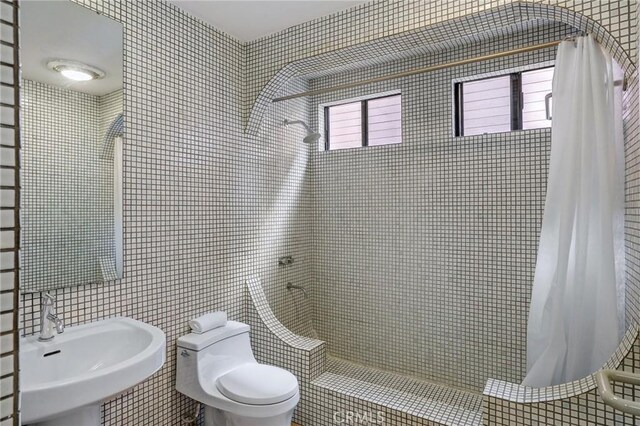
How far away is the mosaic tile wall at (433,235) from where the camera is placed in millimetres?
2523

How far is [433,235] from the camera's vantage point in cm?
282

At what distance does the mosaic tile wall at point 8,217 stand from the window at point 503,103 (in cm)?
277

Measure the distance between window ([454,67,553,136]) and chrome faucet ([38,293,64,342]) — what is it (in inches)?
107

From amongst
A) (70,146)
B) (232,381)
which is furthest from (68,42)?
(232,381)

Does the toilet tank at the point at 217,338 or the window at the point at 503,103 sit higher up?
the window at the point at 503,103

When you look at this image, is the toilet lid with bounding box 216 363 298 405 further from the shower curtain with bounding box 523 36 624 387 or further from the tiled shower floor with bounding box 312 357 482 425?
the shower curtain with bounding box 523 36 624 387

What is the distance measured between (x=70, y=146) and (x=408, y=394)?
2383 mm

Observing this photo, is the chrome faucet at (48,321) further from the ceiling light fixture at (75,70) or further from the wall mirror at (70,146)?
the ceiling light fixture at (75,70)

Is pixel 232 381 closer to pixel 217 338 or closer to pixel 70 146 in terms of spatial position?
pixel 217 338

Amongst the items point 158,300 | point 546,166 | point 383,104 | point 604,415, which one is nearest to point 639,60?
point 546,166

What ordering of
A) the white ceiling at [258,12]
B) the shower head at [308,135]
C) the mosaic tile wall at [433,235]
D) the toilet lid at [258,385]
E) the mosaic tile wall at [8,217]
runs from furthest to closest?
the shower head at [308,135]
the mosaic tile wall at [433,235]
the white ceiling at [258,12]
the toilet lid at [258,385]
the mosaic tile wall at [8,217]

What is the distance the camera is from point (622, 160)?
1.70m

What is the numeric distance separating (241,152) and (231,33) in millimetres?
810

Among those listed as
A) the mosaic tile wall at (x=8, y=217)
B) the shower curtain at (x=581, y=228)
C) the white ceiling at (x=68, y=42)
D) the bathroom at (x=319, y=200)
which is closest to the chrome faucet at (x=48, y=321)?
the bathroom at (x=319, y=200)
